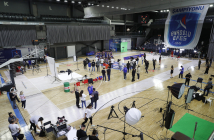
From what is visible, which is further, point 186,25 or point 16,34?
point 16,34

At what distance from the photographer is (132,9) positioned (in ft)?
63.1

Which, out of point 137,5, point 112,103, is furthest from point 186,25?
point 112,103

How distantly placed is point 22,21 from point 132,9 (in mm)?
16705

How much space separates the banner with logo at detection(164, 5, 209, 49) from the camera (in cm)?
1116

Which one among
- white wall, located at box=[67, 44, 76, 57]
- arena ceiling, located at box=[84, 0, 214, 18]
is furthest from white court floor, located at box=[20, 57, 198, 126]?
white wall, located at box=[67, 44, 76, 57]

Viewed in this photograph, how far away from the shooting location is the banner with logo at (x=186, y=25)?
36.6 feet

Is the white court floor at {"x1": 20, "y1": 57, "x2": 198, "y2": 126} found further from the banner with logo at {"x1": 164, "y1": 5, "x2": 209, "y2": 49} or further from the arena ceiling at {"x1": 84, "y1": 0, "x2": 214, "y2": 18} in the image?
the arena ceiling at {"x1": 84, "y1": 0, "x2": 214, "y2": 18}

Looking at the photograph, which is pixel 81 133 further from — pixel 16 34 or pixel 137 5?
pixel 16 34

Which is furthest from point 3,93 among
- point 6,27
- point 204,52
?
point 204,52

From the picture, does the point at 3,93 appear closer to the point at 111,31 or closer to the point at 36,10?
the point at 36,10

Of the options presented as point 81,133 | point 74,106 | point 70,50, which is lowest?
point 74,106

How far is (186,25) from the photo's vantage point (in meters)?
11.5

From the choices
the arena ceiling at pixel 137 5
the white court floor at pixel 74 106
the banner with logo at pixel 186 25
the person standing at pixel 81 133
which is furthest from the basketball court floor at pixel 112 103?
the arena ceiling at pixel 137 5

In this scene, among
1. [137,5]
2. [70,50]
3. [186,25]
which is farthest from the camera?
[70,50]
